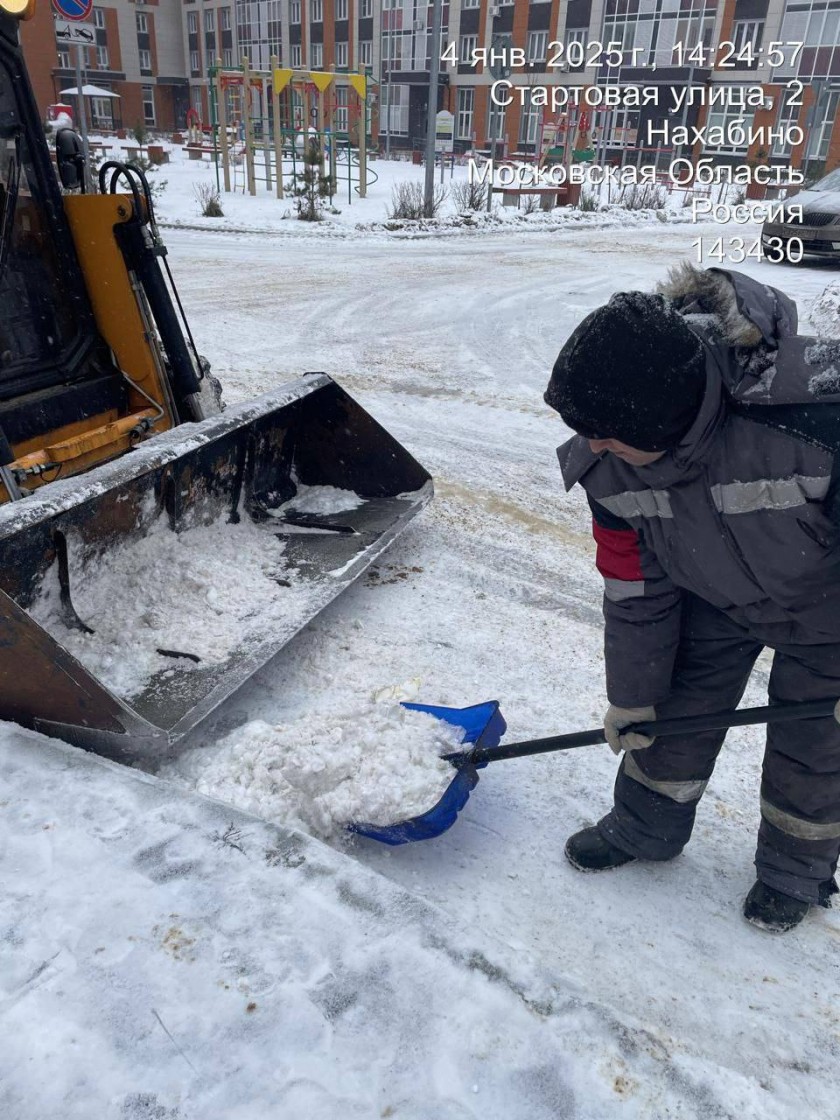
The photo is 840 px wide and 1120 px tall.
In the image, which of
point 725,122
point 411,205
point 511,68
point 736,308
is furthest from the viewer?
point 725,122

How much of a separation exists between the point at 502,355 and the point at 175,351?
384cm

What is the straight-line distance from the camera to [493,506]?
14.3ft

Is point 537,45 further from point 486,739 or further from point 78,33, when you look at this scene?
point 486,739

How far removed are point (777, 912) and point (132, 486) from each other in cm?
244

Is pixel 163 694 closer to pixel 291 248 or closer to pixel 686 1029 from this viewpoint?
pixel 686 1029

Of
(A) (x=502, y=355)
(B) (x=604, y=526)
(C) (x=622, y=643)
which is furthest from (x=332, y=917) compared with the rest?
(A) (x=502, y=355)

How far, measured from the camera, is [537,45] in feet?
117

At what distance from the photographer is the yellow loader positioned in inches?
96.6

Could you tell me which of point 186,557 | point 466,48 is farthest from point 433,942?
point 466,48

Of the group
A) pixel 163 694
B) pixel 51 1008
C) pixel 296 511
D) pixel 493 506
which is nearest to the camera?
pixel 51 1008

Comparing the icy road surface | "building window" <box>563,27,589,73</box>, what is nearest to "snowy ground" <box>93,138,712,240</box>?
the icy road surface

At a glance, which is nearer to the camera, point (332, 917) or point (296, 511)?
point (332, 917)

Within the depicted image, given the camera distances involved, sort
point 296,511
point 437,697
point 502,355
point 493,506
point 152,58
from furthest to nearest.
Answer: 1. point 152,58
2. point 502,355
3. point 493,506
4. point 296,511
5. point 437,697

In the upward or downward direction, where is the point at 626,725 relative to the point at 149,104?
downward
